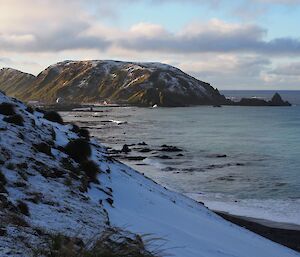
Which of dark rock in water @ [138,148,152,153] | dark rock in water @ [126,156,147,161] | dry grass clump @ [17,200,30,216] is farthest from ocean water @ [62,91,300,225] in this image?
dry grass clump @ [17,200,30,216]

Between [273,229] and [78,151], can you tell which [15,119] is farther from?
[273,229]

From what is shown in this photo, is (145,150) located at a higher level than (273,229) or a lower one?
higher

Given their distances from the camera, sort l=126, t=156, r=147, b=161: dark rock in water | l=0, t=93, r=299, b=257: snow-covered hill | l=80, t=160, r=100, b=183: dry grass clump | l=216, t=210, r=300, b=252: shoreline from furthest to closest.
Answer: l=126, t=156, r=147, b=161: dark rock in water
l=216, t=210, r=300, b=252: shoreline
l=80, t=160, r=100, b=183: dry grass clump
l=0, t=93, r=299, b=257: snow-covered hill

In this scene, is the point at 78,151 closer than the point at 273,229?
Yes

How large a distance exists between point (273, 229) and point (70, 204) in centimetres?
1812

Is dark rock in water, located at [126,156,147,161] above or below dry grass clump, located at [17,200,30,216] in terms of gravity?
below

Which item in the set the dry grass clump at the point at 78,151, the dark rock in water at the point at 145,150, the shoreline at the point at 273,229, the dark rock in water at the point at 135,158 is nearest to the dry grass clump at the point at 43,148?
the dry grass clump at the point at 78,151

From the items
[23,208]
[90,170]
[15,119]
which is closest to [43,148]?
[90,170]

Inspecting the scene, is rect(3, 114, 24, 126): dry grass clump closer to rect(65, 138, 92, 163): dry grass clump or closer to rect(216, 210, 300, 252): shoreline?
rect(65, 138, 92, 163): dry grass clump

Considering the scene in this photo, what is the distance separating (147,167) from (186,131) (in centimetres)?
4373

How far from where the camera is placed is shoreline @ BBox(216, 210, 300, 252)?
2349 cm

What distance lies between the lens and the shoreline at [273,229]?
23.5 m

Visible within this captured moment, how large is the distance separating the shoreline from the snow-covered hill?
18.6 feet

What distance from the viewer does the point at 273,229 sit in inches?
1016
